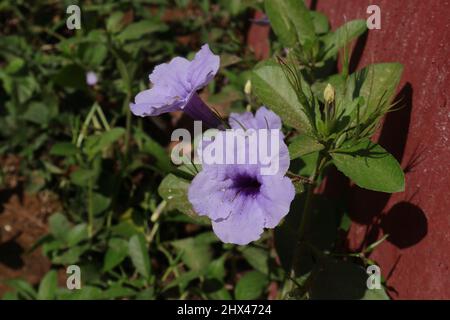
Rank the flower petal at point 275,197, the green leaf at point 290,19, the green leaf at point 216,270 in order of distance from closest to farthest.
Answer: the flower petal at point 275,197 < the green leaf at point 290,19 < the green leaf at point 216,270

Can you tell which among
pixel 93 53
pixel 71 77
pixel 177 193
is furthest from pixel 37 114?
pixel 177 193

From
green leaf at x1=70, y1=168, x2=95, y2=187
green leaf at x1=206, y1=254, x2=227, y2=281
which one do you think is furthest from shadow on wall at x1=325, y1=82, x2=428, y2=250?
green leaf at x1=70, y1=168, x2=95, y2=187

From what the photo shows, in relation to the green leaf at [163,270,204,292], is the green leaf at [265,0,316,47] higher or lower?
higher

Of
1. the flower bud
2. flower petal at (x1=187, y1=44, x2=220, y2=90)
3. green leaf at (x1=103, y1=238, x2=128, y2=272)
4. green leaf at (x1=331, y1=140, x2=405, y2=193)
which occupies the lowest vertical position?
green leaf at (x1=103, y1=238, x2=128, y2=272)

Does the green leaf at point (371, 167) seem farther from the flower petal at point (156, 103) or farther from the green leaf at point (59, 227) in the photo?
the green leaf at point (59, 227)

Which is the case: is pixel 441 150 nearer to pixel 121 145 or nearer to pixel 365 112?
pixel 365 112

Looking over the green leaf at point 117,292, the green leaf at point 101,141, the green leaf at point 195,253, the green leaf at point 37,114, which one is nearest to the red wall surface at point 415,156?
the green leaf at point 195,253

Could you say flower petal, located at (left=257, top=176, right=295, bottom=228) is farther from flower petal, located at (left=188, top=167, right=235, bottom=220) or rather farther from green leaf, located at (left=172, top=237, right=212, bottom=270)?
green leaf, located at (left=172, top=237, right=212, bottom=270)

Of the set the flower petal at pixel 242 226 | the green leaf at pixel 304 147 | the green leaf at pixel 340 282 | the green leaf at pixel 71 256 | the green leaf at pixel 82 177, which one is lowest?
the green leaf at pixel 71 256

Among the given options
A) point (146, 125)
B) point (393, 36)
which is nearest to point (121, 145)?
point (146, 125)
